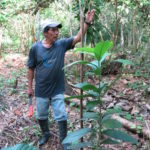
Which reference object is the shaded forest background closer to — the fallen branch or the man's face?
the fallen branch

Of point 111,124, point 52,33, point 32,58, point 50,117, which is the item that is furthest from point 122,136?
point 50,117

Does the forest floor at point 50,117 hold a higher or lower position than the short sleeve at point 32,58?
lower

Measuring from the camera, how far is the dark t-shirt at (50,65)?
335 centimetres

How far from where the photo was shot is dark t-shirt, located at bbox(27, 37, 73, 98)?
3346 millimetres

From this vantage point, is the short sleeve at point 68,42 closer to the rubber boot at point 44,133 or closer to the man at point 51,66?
the man at point 51,66

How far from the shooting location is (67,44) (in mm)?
3393

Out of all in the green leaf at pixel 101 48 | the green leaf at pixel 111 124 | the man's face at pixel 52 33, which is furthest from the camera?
the man's face at pixel 52 33

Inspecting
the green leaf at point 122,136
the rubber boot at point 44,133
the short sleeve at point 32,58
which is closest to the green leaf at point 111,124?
the green leaf at point 122,136

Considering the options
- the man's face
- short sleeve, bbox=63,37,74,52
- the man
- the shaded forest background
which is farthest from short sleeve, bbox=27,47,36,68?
the shaded forest background

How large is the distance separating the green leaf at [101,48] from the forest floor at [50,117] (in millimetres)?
1923

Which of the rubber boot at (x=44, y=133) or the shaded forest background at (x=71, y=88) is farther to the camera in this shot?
the shaded forest background at (x=71, y=88)

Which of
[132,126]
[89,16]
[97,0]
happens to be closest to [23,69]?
[97,0]

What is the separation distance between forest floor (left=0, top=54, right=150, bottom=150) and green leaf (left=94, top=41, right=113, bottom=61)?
1.92 m

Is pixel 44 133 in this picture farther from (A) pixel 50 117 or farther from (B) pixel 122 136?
(B) pixel 122 136
